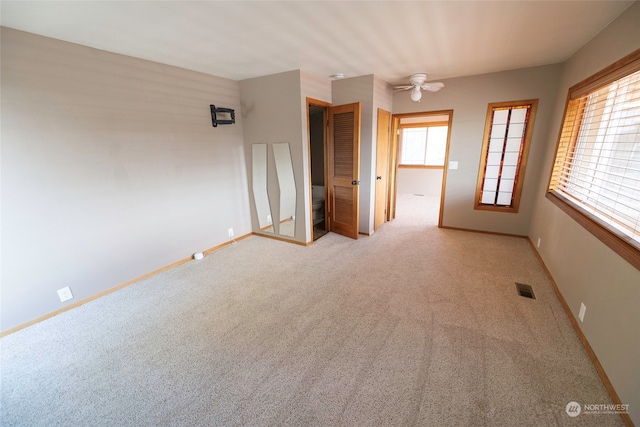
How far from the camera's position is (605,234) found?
1.79 metres

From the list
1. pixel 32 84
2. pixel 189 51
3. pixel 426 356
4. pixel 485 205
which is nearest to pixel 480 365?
pixel 426 356

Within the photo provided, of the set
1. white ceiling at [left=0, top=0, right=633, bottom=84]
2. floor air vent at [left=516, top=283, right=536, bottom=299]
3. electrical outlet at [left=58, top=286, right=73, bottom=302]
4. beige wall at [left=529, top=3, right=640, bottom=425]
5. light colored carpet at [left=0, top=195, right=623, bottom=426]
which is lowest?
light colored carpet at [left=0, top=195, right=623, bottom=426]

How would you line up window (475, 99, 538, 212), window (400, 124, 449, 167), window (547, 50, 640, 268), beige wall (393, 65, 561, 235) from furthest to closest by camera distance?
window (400, 124, 449, 167) < window (475, 99, 538, 212) < beige wall (393, 65, 561, 235) < window (547, 50, 640, 268)

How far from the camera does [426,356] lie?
71.4 inches

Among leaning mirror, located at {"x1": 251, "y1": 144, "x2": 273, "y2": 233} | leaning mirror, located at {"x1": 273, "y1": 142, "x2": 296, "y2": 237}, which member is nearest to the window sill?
leaning mirror, located at {"x1": 273, "y1": 142, "x2": 296, "y2": 237}

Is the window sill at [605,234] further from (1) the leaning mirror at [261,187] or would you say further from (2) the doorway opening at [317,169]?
(1) the leaning mirror at [261,187]

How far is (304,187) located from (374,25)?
6.82ft

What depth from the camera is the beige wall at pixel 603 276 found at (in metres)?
1.42

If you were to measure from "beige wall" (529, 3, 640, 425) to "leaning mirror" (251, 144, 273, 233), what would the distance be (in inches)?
143

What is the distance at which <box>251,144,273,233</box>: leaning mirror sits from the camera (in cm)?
394

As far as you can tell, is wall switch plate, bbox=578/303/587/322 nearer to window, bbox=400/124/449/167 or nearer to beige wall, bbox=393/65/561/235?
beige wall, bbox=393/65/561/235

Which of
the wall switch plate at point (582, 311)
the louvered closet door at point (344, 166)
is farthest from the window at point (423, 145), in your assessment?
the wall switch plate at point (582, 311)

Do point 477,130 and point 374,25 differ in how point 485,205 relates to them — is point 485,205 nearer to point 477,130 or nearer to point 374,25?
point 477,130

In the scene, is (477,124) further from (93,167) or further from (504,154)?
(93,167)
